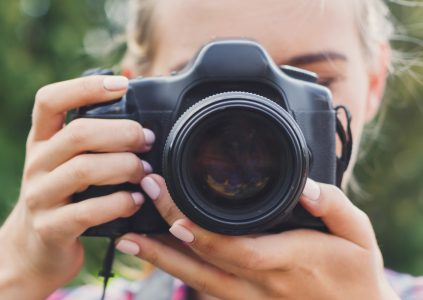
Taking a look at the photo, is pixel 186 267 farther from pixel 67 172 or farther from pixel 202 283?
pixel 67 172

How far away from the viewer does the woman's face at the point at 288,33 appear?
43.8 inches

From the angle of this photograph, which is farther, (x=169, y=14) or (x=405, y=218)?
(x=405, y=218)

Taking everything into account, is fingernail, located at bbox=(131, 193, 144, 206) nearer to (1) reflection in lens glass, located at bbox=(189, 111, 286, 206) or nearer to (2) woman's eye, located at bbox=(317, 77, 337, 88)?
(1) reflection in lens glass, located at bbox=(189, 111, 286, 206)

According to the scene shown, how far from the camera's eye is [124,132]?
0.99 metres

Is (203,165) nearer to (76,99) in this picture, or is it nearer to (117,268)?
(76,99)

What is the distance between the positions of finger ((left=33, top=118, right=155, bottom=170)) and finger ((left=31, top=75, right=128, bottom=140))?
36mm

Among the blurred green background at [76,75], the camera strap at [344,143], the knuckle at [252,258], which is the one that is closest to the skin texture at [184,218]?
the knuckle at [252,258]

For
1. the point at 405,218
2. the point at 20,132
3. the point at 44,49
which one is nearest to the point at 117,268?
the point at 20,132

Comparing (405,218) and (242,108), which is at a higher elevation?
(242,108)

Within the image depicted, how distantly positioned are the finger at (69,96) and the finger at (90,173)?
0.27 feet

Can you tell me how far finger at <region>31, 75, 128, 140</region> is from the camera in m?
1.01

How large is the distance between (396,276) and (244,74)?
2.02 ft

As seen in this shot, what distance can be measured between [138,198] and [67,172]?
Result: 0.34 feet

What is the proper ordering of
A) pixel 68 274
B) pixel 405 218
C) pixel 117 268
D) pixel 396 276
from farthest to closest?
pixel 405 218 < pixel 117 268 < pixel 396 276 < pixel 68 274
